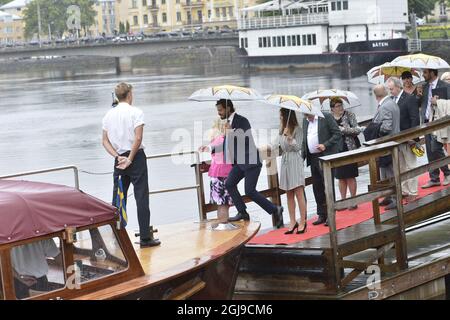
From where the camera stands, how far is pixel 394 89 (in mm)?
11781

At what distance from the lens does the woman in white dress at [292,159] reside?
10.6 metres

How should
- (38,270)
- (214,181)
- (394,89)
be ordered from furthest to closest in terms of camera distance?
(394,89) → (214,181) → (38,270)

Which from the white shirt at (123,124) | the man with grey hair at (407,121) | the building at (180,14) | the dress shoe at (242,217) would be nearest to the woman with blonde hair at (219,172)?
the dress shoe at (242,217)

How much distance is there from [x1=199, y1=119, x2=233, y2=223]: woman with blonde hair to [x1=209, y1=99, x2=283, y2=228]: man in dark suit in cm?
10

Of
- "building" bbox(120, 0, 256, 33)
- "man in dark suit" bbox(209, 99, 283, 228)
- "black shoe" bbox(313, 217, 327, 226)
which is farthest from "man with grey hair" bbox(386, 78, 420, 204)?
"building" bbox(120, 0, 256, 33)

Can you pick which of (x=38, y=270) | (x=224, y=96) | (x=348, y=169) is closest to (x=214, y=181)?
(x=224, y=96)

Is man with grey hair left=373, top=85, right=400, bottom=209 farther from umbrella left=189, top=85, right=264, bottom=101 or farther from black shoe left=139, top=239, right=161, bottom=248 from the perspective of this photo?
black shoe left=139, top=239, right=161, bottom=248

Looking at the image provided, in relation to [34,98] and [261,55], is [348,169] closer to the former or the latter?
[34,98]

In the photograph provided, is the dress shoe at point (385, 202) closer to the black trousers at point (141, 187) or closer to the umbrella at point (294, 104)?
the umbrella at point (294, 104)

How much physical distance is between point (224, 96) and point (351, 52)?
72.5 metres

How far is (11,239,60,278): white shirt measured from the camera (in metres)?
7.51

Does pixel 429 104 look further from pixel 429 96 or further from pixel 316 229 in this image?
pixel 316 229

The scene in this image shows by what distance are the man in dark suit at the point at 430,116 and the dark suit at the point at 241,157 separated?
109 inches

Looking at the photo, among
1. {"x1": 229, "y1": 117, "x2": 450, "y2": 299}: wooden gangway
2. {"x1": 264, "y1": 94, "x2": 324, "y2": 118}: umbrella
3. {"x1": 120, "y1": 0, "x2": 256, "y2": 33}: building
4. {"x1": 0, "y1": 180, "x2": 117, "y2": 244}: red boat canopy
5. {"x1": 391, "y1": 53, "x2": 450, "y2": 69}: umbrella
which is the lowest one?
{"x1": 229, "y1": 117, "x2": 450, "y2": 299}: wooden gangway
